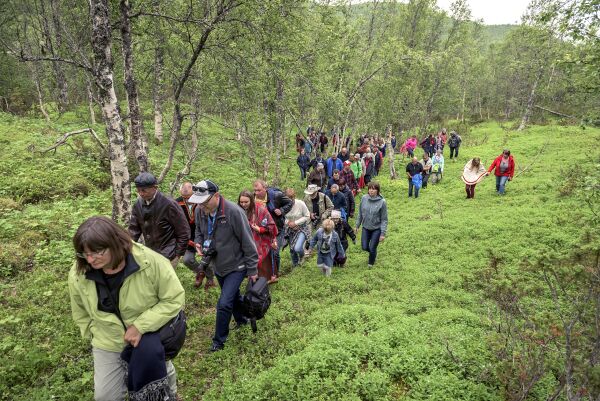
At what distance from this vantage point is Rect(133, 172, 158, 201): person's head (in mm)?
4586

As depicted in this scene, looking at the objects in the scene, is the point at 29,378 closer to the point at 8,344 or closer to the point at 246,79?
the point at 8,344

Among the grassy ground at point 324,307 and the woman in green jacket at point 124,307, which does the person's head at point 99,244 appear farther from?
the grassy ground at point 324,307

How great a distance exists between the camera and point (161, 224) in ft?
16.2

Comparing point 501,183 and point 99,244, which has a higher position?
point 99,244

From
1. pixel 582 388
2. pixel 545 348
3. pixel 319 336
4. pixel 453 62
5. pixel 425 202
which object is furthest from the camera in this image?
pixel 453 62

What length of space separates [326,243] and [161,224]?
4.19 meters

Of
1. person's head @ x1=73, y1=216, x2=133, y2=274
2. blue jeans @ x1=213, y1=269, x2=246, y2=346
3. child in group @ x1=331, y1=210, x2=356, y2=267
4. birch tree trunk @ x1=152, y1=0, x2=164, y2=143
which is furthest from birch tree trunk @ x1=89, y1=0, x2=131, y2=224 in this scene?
child in group @ x1=331, y1=210, x2=356, y2=267

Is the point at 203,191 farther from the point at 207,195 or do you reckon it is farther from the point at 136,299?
the point at 136,299

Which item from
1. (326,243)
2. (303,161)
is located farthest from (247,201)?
(303,161)

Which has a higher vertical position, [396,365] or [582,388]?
[582,388]

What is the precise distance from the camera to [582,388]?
3459 mm

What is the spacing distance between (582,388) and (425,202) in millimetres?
11817

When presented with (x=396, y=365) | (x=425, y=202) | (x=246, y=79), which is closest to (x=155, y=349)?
(x=396, y=365)

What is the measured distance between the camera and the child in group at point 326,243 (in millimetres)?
8141
